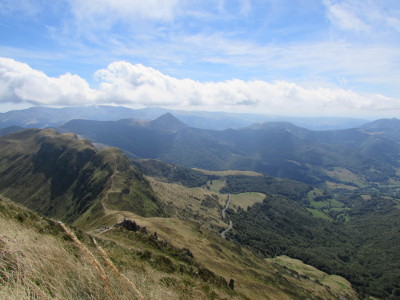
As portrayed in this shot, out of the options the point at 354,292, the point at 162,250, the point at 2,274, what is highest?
the point at 2,274

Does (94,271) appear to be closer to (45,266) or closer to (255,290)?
(45,266)

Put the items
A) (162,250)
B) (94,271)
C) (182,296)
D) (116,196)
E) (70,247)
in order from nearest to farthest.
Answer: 1. (94,271)
2. (70,247)
3. (182,296)
4. (162,250)
5. (116,196)

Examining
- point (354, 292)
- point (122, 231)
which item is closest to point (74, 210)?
point (122, 231)

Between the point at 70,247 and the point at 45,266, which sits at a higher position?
the point at 45,266

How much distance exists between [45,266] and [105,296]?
2908mm

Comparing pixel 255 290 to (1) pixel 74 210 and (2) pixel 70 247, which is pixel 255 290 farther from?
(1) pixel 74 210

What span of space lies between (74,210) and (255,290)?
557ft

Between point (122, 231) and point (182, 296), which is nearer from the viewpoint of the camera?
point (182, 296)

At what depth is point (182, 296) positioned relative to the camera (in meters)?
23.8

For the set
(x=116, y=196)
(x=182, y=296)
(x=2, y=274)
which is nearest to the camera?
(x=2, y=274)

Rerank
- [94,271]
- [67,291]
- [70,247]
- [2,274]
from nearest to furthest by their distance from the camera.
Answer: [2,274]
[67,291]
[94,271]
[70,247]

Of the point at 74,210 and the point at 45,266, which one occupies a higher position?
the point at 45,266

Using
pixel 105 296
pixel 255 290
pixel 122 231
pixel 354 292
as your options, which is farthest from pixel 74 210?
pixel 354 292

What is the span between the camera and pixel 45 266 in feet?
35.5
